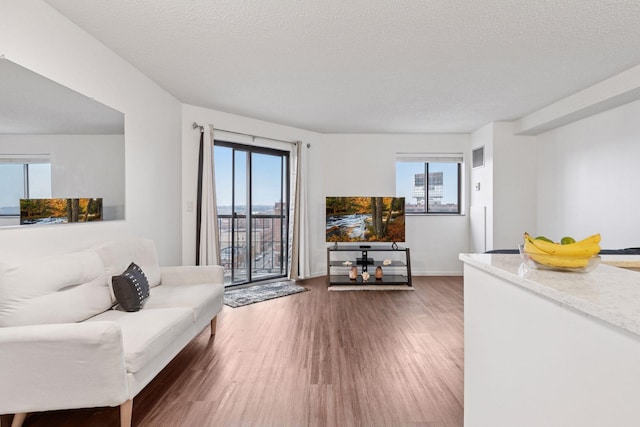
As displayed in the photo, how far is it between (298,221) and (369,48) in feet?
10.3

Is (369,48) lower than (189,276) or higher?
higher

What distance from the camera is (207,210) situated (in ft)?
14.1

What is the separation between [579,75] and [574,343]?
349cm

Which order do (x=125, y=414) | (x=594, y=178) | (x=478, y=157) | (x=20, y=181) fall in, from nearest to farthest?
(x=125, y=414), (x=20, y=181), (x=594, y=178), (x=478, y=157)

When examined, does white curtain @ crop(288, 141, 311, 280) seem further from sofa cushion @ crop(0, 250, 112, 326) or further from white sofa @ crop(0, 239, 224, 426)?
sofa cushion @ crop(0, 250, 112, 326)

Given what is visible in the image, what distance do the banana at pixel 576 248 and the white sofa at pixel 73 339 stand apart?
6.14 feet

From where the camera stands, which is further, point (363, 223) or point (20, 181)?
point (363, 223)

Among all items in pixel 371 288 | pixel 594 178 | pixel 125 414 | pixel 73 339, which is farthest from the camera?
pixel 371 288

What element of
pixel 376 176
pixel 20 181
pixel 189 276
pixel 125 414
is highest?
pixel 376 176

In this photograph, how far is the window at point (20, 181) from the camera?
1.93 meters

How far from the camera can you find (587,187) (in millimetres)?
4062

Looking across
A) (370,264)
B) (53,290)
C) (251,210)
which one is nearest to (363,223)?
(370,264)

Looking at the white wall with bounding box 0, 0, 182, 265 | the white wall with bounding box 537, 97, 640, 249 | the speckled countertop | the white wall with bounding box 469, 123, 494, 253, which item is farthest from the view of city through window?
the speckled countertop

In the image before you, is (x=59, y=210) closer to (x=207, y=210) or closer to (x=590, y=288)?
(x=207, y=210)
